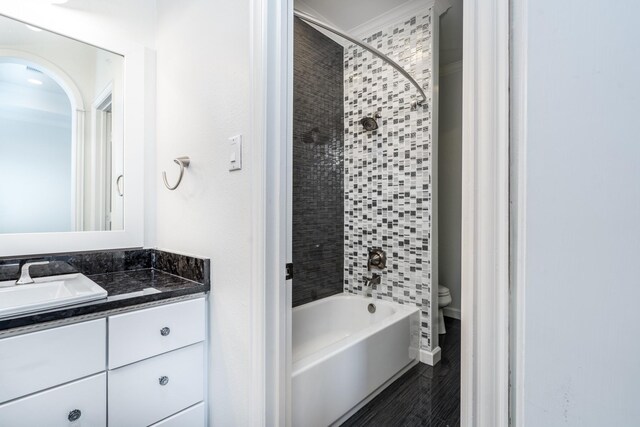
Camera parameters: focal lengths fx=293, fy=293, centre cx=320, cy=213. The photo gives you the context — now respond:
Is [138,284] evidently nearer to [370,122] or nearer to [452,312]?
[370,122]

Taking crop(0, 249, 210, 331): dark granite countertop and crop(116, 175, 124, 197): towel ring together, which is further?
crop(116, 175, 124, 197): towel ring

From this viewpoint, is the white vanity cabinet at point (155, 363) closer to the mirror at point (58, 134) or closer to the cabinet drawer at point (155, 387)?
the cabinet drawer at point (155, 387)

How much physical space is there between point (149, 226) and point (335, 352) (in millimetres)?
1243

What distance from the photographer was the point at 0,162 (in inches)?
50.3

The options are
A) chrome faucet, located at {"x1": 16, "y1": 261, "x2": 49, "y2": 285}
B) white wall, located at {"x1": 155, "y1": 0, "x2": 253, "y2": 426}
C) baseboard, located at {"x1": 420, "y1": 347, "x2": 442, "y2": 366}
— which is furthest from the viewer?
baseboard, located at {"x1": 420, "y1": 347, "x2": 442, "y2": 366}

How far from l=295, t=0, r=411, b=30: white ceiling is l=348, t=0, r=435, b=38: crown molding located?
0.03 meters

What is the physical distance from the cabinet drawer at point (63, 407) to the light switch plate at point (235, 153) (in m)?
0.86

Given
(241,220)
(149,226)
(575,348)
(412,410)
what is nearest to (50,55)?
(149,226)

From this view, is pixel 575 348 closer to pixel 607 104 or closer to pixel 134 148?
pixel 607 104

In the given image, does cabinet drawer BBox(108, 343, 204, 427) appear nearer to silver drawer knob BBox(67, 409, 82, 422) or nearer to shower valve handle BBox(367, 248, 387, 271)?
silver drawer knob BBox(67, 409, 82, 422)

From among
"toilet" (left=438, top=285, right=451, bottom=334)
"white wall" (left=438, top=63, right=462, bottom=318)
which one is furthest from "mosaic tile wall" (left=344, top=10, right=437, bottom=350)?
"white wall" (left=438, top=63, right=462, bottom=318)

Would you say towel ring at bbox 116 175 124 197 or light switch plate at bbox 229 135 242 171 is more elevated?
light switch plate at bbox 229 135 242 171

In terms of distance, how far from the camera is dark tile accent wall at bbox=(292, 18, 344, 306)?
229 cm

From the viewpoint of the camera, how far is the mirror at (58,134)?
130 centimetres
